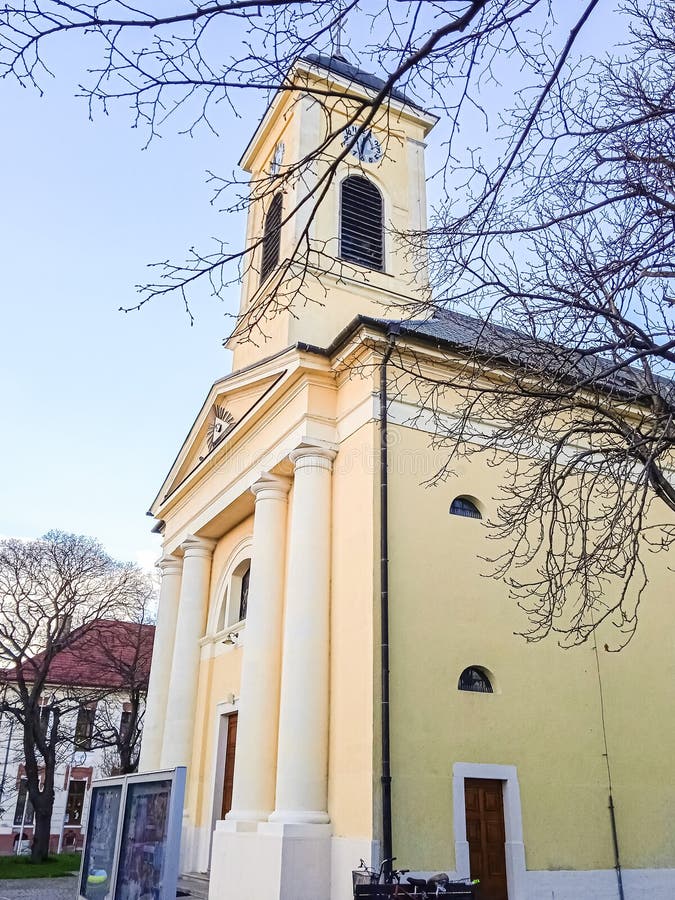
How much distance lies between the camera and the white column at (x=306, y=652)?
11516 millimetres

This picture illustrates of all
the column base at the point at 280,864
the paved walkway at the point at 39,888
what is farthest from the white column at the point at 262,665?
the paved walkway at the point at 39,888

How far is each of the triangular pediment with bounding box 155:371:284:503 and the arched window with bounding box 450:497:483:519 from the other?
398 cm

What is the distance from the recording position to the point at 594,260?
7258 millimetres

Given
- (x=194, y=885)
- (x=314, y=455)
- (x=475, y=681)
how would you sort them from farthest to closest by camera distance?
(x=194, y=885) < (x=314, y=455) < (x=475, y=681)

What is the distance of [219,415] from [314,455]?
463cm

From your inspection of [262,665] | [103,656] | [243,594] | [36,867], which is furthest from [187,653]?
[103,656]

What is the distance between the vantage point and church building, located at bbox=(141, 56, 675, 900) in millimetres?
10969

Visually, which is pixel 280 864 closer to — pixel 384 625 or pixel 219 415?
pixel 384 625

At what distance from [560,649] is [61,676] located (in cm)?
2967

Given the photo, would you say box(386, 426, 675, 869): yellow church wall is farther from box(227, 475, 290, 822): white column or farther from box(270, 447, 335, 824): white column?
box(227, 475, 290, 822): white column

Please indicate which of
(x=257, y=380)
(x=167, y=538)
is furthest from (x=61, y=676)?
(x=257, y=380)

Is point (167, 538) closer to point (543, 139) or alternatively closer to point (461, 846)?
point (461, 846)

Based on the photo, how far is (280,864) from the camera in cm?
1081

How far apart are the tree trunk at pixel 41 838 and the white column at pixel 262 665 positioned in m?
15.8
